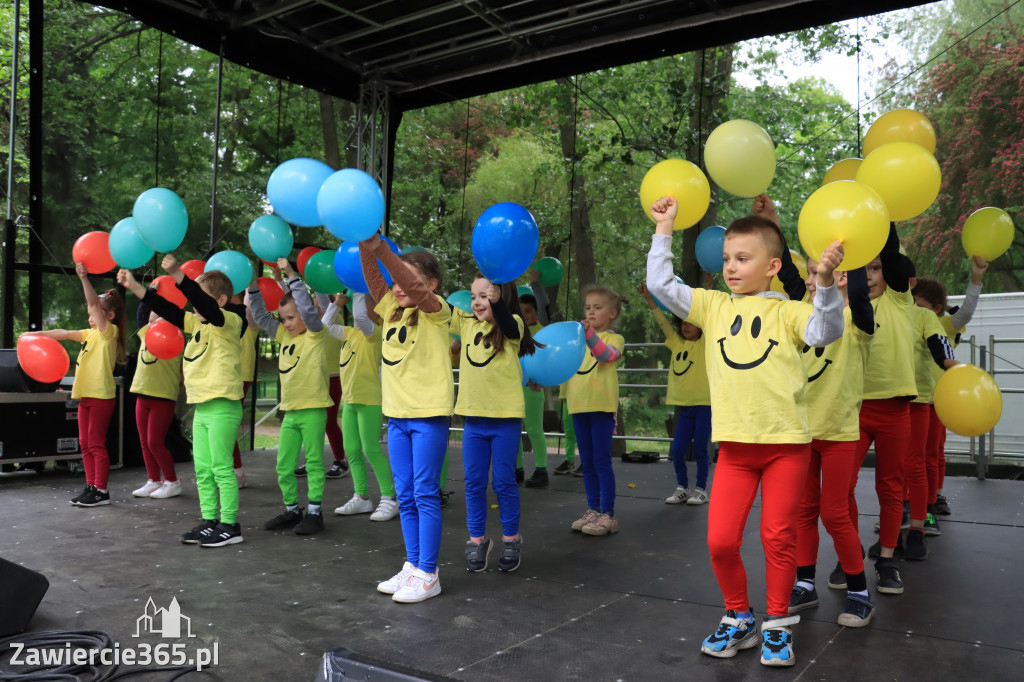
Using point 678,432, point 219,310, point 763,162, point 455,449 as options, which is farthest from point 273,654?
point 455,449

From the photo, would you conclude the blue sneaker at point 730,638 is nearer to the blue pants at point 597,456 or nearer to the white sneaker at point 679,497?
the blue pants at point 597,456

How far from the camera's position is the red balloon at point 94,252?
201 inches

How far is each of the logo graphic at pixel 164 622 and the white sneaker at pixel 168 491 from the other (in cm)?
279

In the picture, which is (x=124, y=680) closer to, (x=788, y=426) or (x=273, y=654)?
(x=273, y=654)

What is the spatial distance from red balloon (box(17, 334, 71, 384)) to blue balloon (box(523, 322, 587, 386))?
135 inches

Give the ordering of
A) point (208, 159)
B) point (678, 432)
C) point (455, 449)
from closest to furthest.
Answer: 1. point (678, 432)
2. point (208, 159)
3. point (455, 449)

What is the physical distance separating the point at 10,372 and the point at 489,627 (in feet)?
18.0

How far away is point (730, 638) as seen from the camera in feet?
8.39

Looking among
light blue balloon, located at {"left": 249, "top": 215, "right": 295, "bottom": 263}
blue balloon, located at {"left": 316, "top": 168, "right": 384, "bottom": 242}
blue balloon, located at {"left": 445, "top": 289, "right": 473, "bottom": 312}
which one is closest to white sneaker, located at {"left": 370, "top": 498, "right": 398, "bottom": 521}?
blue balloon, located at {"left": 445, "top": 289, "right": 473, "bottom": 312}

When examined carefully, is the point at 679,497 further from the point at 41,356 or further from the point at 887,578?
the point at 41,356

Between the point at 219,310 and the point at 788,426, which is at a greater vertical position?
the point at 219,310

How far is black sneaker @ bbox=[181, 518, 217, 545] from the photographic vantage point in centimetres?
412

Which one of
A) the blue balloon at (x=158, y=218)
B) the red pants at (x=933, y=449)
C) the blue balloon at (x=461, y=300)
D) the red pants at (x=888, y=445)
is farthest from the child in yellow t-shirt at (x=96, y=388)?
the red pants at (x=933, y=449)

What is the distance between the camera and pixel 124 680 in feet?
7.48
